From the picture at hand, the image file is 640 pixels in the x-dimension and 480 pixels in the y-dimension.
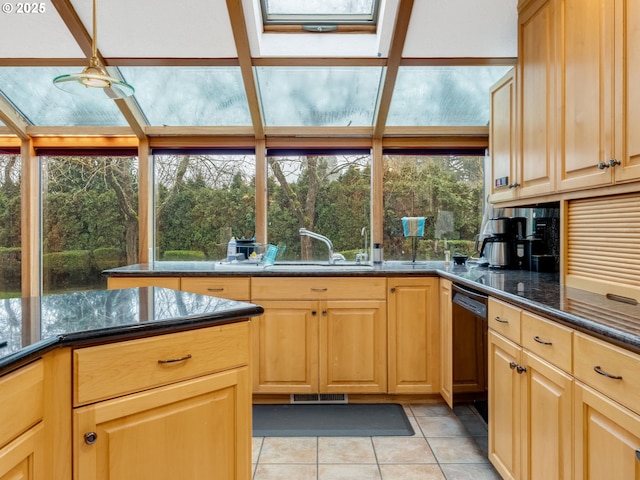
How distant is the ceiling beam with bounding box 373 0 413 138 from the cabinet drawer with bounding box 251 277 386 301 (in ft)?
4.27

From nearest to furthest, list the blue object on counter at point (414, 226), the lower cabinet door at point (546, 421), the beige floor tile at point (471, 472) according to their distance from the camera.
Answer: the lower cabinet door at point (546, 421) → the beige floor tile at point (471, 472) → the blue object on counter at point (414, 226)

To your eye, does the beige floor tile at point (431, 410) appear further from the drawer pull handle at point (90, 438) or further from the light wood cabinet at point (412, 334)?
the drawer pull handle at point (90, 438)

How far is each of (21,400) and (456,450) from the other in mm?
2056

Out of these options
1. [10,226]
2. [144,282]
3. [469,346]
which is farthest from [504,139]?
[10,226]

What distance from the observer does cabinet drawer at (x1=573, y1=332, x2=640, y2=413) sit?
1.02 meters

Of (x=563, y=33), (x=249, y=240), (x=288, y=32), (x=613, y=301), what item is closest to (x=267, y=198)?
(x=249, y=240)

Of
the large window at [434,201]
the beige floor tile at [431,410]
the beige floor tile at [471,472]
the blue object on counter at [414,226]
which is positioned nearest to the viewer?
the beige floor tile at [471,472]

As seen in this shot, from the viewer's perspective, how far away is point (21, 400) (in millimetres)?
936

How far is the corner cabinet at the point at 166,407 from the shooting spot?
1.09 metres

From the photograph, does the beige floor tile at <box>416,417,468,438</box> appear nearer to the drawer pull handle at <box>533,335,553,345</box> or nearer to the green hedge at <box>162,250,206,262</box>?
the drawer pull handle at <box>533,335,553,345</box>

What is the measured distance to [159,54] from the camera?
2.74m

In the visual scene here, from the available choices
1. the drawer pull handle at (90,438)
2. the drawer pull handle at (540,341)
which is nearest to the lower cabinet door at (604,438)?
the drawer pull handle at (540,341)

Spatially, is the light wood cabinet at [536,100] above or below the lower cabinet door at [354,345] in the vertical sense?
above

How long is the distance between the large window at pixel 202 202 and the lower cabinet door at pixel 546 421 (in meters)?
2.54
